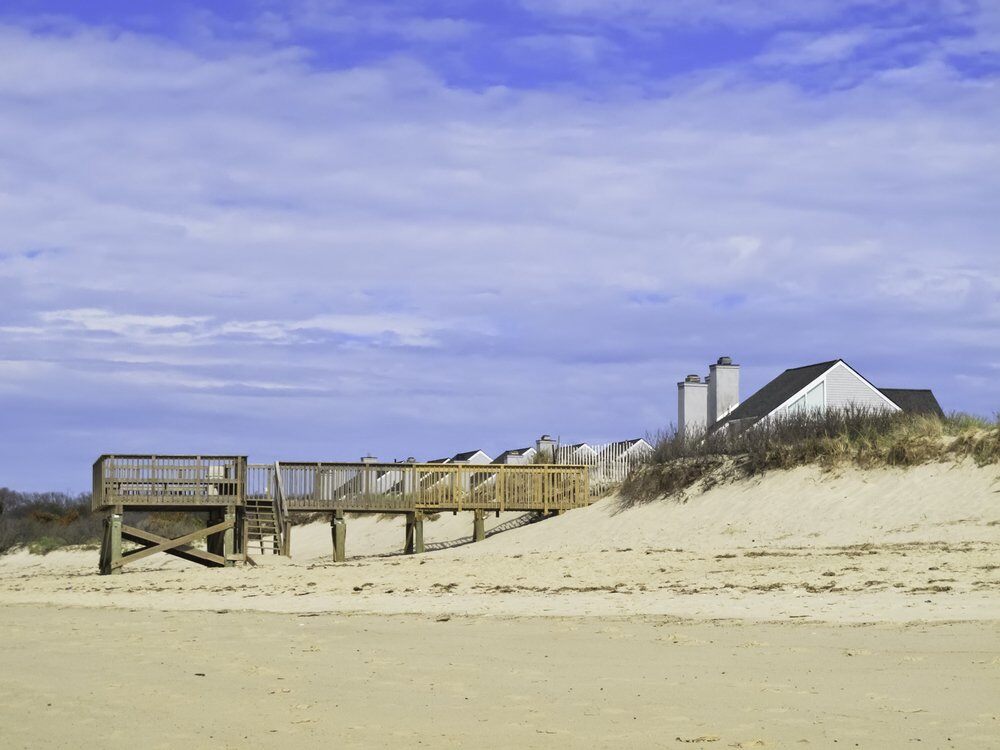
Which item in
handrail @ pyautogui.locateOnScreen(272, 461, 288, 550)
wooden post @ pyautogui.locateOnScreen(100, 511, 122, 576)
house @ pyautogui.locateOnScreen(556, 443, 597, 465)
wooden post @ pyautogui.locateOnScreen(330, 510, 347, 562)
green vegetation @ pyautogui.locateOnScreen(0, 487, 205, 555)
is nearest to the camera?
wooden post @ pyautogui.locateOnScreen(100, 511, 122, 576)

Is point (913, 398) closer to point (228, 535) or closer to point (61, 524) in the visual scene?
point (228, 535)

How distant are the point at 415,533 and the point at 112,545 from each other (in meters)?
8.92

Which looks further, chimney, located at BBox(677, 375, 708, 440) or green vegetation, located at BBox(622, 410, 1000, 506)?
chimney, located at BBox(677, 375, 708, 440)

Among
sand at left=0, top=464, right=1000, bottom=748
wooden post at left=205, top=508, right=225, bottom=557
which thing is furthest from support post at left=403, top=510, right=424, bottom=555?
sand at left=0, top=464, right=1000, bottom=748

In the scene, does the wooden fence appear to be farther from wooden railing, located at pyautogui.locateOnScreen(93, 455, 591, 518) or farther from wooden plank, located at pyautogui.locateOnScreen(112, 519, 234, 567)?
wooden plank, located at pyautogui.locateOnScreen(112, 519, 234, 567)

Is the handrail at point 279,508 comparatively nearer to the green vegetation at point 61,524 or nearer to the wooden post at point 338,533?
the wooden post at point 338,533

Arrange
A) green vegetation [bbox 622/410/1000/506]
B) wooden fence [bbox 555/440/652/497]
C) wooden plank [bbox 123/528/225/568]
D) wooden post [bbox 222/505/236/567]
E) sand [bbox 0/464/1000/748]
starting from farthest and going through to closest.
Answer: wooden fence [bbox 555/440/652/497], wooden post [bbox 222/505/236/567], wooden plank [bbox 123/528/225/568], green vegetation [bbox 622/410/1000/506], sand [bbox 0/464/1000/748]

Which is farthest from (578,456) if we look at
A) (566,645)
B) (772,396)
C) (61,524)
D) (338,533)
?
(566,645)

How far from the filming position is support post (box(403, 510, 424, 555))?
3372cm

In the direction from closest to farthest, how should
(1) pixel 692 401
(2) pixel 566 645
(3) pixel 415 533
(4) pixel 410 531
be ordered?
(2) pixel 566 645, (3) pixel 415 533, (4) pixel 410 531, (1) pixel 692 401

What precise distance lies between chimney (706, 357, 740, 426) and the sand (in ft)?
52.7

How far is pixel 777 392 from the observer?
142ft

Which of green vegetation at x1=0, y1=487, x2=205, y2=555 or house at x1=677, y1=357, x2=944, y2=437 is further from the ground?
house at x1=677, y1=357, x2=944, y2=437

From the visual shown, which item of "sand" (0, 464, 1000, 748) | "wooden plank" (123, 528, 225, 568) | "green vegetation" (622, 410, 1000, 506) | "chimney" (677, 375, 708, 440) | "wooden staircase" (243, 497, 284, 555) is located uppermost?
"chimney" (677, 375, 708, 440)
